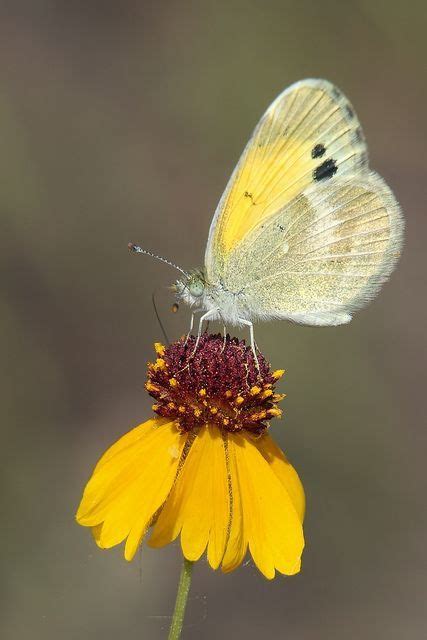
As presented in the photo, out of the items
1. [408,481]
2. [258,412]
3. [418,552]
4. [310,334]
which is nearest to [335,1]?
[310,334]

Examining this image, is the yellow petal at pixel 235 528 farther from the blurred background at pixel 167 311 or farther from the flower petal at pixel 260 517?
the blurred background at pixel 167 311

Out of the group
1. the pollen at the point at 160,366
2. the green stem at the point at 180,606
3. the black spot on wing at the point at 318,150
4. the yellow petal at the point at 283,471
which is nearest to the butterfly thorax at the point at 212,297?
the pollen at the point at 160,366

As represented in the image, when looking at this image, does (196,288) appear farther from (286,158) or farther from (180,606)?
(180,606)

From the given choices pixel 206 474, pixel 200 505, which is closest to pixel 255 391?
pixel 206 474

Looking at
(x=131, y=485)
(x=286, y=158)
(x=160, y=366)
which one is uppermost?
(x=286, y=158)

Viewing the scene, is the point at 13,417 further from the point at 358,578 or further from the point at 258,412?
the point at 258,412
